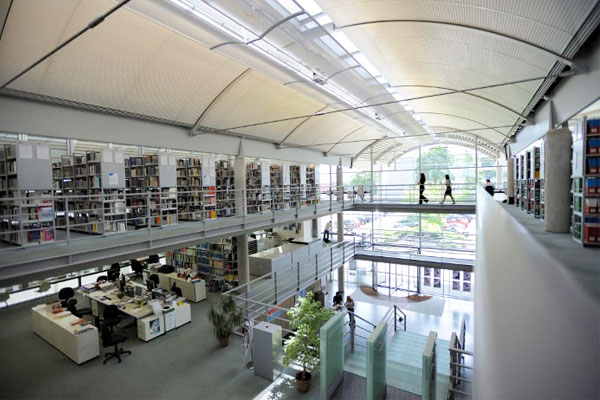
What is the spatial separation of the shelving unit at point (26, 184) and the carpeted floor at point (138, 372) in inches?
107

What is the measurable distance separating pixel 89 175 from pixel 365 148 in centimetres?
1406

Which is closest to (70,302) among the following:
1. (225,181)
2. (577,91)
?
(225,181)

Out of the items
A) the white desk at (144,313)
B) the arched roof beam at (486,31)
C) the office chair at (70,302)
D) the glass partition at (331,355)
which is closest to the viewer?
the arched roof beam at (486,31)

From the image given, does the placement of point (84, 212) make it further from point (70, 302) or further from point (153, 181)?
point (70, 302)

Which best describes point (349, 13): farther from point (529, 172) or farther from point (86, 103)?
point (86, 103)

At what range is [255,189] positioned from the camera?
24.8ft

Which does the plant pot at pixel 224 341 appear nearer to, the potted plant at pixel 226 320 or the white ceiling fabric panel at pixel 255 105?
the potted plant at pixel 226 320

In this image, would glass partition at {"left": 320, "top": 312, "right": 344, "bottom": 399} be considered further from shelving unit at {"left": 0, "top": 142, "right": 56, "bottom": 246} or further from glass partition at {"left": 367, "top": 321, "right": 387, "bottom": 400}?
shelving unit at {"left": 0, "top": 142, "right": 56, "bottom": 246}

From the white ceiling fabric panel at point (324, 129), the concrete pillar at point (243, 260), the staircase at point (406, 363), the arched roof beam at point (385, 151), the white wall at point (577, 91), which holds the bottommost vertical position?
the staircase at point (406, 363)

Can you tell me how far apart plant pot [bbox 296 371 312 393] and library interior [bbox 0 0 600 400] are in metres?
0.10

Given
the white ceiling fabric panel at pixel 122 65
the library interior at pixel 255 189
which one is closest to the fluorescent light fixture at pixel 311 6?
the library interior at pixel 255 189

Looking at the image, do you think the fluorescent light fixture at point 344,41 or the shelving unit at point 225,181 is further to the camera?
the shelving unit at point 225,181

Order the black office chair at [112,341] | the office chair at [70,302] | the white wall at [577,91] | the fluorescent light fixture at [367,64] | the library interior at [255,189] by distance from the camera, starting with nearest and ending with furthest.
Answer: the library interior at [255,189]
the white wall at [577,91]
the fluorescent light fixture at [367,64]
the black office chair at [112,341]
the office chair at [70,302]

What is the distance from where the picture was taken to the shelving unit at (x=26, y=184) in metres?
5.72
